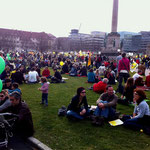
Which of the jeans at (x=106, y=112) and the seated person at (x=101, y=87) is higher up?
the seated person at (x=101, y=87)

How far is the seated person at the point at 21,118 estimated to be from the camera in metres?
5.26

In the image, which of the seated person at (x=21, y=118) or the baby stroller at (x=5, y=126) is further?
the seated person at (x=21, y=118)

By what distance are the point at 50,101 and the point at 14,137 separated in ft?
12.9

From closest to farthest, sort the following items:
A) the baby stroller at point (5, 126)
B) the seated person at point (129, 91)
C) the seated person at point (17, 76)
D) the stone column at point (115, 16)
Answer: the baby stroller at point (5, 126)
the seated person at point (129, 91)
the seated person at point (17, 76)
the stone column at point (115, 16)

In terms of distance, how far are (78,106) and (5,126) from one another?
2635mm

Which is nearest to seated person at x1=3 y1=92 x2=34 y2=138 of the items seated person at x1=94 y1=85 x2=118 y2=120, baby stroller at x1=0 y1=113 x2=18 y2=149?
baby stroller at x1=0 y1=113 x2=18 y2=149

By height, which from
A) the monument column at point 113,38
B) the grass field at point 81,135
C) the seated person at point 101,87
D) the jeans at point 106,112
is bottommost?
the grass field at point 81,135

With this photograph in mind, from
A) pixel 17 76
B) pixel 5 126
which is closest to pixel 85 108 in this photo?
pixel 5 126

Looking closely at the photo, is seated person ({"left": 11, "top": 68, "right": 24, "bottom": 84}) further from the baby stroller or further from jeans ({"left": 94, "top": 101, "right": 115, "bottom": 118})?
the baby stroller

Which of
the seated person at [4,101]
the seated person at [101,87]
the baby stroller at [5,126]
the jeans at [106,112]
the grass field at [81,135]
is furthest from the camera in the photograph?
the seated person at [101,87]

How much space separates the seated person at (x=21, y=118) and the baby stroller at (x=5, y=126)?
19cm

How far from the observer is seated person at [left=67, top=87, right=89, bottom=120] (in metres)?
6.66

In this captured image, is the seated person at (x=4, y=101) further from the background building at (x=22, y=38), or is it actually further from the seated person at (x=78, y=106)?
the background building at (x=22, y=38)

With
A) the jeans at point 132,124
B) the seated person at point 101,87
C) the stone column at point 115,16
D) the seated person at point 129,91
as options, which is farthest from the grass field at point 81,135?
the stone column at point 115,16
